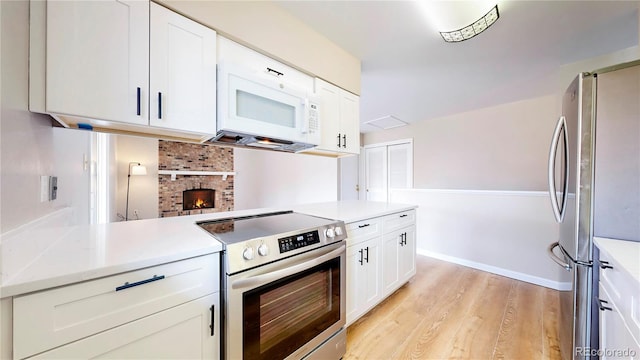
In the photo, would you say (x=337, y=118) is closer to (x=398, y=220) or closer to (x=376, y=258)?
(x=398, y=220)

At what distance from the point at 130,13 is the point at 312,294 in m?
1.74

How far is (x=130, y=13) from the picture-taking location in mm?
1103

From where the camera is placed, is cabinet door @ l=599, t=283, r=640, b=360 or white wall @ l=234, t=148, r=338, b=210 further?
white wall @ l=234, t=148, r=338, b=210

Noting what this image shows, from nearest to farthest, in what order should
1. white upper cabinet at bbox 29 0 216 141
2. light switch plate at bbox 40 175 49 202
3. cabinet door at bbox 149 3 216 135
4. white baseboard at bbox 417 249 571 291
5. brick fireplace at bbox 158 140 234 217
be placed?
white upper cabinet at bbox 29 0 216 141 → light switch plate at bbox 40 175 49 202 → cabinet door at bbox 149 3 216 135 → white baseboard at bbox 417 249 571 291 → brick fireplace at bbox 158 140 234 217

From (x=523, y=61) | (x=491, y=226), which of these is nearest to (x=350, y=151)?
(x=523, y=61)

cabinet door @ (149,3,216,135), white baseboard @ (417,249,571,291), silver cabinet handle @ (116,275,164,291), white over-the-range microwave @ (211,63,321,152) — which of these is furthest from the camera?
white baseboard @ (417,249,571,291)

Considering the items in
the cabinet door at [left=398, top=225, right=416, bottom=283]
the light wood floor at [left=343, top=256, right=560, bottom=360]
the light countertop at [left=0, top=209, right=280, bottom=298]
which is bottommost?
the light wood floor at [left=343, top=256, right=560, bottom=360]

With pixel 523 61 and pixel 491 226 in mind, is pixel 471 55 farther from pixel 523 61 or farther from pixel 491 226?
pixel 491 226

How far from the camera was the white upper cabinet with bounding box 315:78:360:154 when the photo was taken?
1.99m

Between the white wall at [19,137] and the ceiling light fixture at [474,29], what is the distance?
87.1 inches

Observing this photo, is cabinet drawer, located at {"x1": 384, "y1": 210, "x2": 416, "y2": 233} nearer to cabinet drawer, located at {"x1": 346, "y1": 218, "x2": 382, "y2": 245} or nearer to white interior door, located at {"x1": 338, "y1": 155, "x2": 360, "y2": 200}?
cabinet drawer, located at {"x1": 346, "y1": 218, "x2": 382, "y2": 245}

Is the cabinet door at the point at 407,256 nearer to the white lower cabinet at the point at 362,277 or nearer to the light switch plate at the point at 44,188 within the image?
the white lower cabinet at the point at 362,277

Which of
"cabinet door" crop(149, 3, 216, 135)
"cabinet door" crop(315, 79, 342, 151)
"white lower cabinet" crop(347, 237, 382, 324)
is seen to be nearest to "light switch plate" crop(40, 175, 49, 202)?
"cabinet door" crop(149, 3, 216, 135)

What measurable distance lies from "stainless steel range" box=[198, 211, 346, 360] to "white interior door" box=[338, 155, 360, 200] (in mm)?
3400
